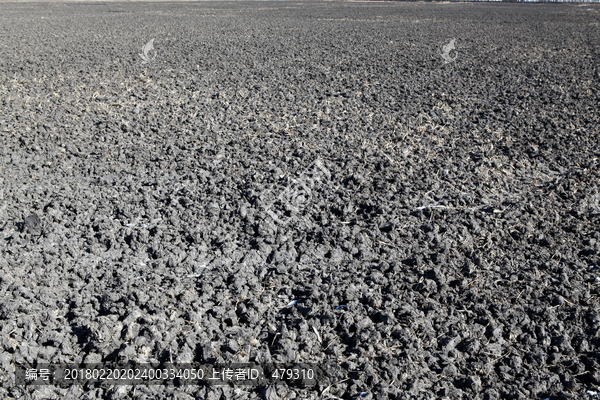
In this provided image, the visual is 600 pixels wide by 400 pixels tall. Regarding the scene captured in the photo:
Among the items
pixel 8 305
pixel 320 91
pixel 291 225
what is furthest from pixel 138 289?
pixel 320 91

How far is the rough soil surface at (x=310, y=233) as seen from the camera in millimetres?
3047

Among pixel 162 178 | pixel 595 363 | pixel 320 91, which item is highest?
pixel 320 91

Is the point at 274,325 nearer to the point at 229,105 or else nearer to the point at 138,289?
the point at 138,289

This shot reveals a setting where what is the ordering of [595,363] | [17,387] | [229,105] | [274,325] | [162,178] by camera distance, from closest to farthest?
1. [17,387]
2. [595,363]
3. [274,325]
4. [162,178]
5. [229,105]

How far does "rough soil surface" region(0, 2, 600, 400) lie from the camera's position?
3.05 metres

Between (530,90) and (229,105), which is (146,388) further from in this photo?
(530,90)

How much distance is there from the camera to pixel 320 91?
9.72 meters

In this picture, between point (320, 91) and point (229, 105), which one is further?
point (320, 91)

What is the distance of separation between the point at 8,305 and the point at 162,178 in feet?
8.28

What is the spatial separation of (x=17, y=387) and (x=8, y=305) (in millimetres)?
813

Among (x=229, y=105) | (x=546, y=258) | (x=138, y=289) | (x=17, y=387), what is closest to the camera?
(x=17, y=387)

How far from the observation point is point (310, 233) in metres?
4.53

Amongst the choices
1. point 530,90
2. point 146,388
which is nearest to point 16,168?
point 146,388

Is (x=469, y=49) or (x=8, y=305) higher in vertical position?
(x=469, y=49)
